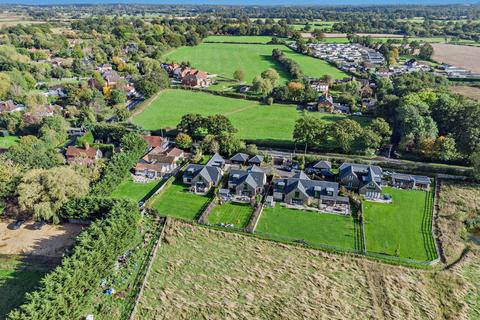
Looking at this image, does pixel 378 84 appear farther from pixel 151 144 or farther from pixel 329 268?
pixel 329 268

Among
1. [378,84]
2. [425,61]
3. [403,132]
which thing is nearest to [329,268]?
[403,132]

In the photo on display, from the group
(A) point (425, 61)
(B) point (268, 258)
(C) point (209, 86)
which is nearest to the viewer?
(B) point (268, 258)

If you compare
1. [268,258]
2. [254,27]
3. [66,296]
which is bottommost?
[268,258]

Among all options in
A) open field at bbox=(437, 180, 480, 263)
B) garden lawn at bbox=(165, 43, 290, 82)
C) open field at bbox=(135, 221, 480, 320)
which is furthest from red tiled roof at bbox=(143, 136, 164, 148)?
garden lawn at bbox=(165, 43, 290, 82)

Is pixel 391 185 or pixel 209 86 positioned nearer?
pixel 391 185

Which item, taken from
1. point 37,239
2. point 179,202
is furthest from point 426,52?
point 37,239
